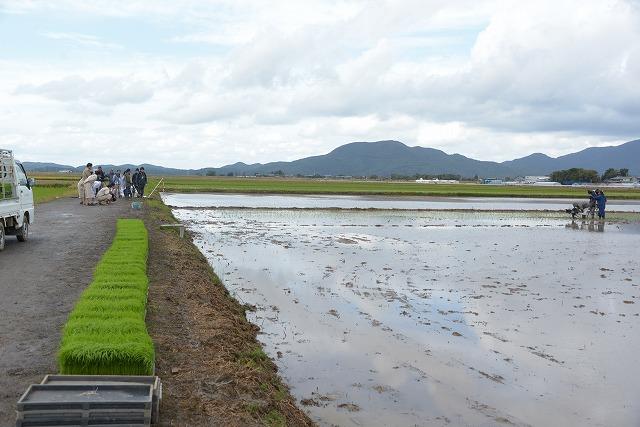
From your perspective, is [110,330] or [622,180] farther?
[622,180]

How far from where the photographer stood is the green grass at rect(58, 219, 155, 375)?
5.65 m

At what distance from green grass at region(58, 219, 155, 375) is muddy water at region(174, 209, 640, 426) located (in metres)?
2.22

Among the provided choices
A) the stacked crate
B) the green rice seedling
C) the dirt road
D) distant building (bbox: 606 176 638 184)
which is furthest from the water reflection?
distant building (bbox: 606 176 638 184)

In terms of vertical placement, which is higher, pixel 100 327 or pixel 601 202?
pixel 100 327

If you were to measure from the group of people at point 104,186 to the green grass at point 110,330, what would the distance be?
1865 cm

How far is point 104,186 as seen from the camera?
30.1 meters

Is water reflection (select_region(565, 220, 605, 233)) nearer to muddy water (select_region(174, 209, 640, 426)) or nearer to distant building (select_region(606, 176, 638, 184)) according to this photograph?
muddy water (select_region(174, 209, 640, 426))

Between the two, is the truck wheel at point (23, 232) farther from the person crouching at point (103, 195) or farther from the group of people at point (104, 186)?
the person crouching at point (103, 195)

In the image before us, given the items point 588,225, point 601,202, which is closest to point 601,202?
point 601,202

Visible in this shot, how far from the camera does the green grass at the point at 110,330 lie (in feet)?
18.5

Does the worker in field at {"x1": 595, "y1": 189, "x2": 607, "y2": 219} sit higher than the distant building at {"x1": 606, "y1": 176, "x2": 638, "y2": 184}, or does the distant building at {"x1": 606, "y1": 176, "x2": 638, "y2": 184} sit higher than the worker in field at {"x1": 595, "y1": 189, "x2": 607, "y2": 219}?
the worker in field at {"x1": 595, "y1": 189, "x2": 607, "y2": 219}

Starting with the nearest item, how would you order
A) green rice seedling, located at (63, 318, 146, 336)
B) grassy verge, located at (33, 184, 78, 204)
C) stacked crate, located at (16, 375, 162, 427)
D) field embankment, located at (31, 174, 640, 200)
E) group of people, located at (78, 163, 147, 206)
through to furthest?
stacked crate, located at (16, 375, 162, 427) → green rice seedling, located at (63, 318, 146, 336) → group of people, located at (78, 163, 147, 206) → grassy verge, located at (33, 184, 78, 204) → field embankment, located at (31, 174, 640, 200)

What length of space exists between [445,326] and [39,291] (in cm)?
716

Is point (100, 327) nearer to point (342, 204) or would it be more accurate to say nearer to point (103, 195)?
point (103, 195)
